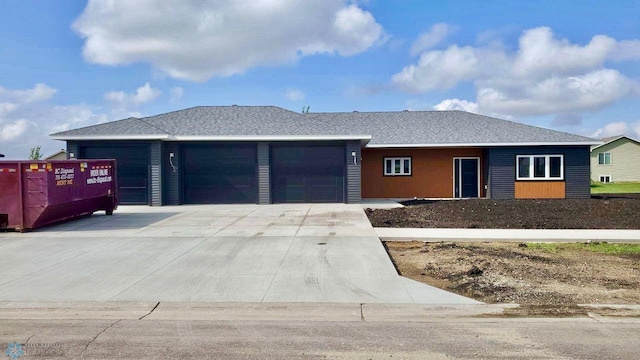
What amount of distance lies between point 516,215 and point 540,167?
9.55 m

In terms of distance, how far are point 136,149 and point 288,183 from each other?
6752 mm

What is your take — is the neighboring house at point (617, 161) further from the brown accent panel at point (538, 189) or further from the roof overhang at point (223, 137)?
the roof overhang at point (223, 137)

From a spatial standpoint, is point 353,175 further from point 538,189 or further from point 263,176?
point 538,189

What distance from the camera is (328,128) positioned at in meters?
23.7

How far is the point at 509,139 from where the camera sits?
2505 cm

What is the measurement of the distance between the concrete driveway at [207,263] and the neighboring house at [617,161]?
135 ft

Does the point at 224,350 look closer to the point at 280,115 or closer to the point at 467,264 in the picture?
the point at 467,264

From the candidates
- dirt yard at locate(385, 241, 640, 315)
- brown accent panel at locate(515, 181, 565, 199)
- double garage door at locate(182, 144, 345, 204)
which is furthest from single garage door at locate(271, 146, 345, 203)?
dirt yard at locate(385, 241, 640, 315)

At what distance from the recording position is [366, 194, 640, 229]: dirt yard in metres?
15.2

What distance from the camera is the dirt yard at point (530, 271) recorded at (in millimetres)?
7566

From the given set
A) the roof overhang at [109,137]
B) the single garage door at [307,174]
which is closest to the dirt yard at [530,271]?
the single garage door at [307,174]

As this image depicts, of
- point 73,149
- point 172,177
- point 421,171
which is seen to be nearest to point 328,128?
point 421,171

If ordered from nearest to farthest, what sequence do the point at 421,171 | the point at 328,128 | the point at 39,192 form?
the point at 39,192, the point at 328,128, the point at 421,171

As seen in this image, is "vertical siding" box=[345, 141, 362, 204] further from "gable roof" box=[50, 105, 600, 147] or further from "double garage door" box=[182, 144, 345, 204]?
"gable roof" box=[50, 105, 600, 147]
